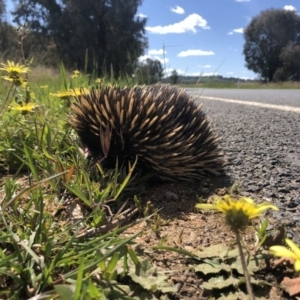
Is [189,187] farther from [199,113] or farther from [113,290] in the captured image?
[113,290]

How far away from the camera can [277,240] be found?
1.30 meters

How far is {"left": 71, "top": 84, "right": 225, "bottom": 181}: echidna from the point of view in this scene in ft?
7.36

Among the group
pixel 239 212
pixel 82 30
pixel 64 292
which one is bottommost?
pixel 64 292

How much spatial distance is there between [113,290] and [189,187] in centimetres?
121

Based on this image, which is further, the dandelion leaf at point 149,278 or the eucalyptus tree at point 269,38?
the eucalyptus tree at point 269,38

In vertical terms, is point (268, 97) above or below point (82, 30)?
below

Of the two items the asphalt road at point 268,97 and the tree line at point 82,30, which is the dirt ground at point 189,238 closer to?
the asphalt road at point 268,97

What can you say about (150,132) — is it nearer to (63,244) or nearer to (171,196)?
(171,196)

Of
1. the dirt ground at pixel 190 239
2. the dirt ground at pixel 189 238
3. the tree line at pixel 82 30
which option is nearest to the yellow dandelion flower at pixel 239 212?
the dirt ground at pixel 189 238

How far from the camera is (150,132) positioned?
227 centimetres

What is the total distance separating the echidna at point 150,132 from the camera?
2242mm

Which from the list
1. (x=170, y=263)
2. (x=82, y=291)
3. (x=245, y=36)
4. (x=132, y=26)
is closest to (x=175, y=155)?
(x=170, y=263)

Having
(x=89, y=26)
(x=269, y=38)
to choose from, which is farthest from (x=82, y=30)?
(x=269, y=38)

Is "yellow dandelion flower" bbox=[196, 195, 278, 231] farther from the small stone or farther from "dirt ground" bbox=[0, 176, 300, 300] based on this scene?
the small stone
